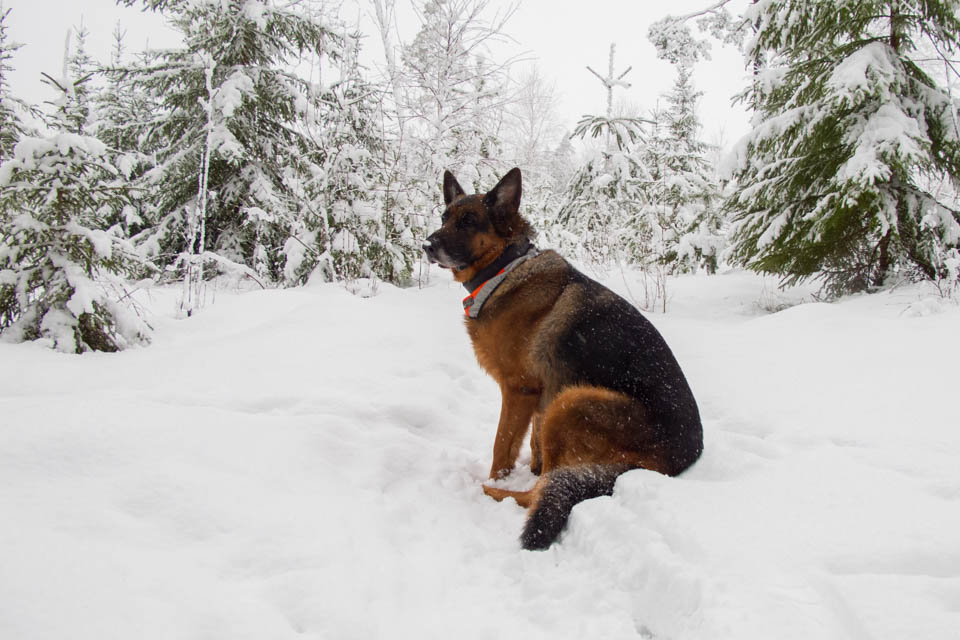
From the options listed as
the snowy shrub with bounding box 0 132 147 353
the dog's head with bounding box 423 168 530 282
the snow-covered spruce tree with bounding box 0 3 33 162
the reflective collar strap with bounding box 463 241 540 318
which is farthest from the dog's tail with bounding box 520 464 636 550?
the snow-covered spruce tree with bounding box 0 3 33 162

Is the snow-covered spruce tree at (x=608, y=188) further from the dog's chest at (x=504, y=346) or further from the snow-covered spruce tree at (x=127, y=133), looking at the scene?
the snow-covered spruce tree at (x=127, y=133)

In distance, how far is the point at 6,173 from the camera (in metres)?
3.79

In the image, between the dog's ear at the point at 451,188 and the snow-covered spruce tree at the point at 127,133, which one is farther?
the snow-covered spruce tree at the point at 127,133

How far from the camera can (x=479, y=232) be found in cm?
325

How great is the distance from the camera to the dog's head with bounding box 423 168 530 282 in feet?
10.5

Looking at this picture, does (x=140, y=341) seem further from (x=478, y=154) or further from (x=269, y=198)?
(x=478, y=154)

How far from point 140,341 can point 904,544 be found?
207 inches

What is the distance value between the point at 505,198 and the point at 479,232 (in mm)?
298

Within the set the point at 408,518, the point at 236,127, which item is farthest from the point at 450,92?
the point at 408,518

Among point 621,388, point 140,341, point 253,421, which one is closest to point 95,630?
point 253,421

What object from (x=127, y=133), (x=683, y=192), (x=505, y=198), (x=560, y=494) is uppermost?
(x=127, y=133)

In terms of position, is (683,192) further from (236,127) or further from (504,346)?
(504,346)

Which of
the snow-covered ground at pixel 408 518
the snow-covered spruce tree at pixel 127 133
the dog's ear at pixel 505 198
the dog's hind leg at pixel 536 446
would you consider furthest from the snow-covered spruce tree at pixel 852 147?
the snow-covered spruce tree at pixel 127 133

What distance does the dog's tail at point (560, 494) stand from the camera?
2021mm
